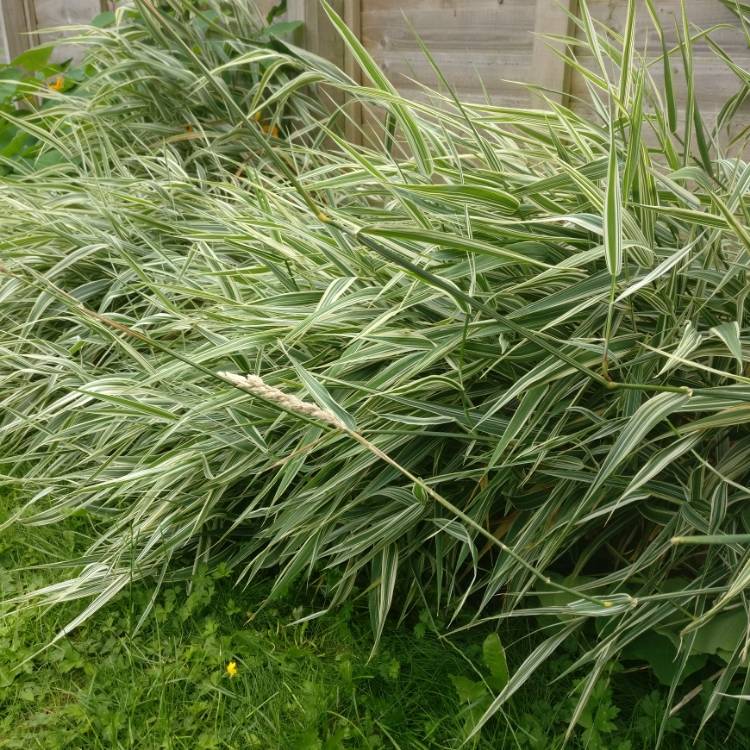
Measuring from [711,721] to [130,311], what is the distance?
1791 mm

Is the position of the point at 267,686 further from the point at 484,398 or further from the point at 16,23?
the point at 16,23

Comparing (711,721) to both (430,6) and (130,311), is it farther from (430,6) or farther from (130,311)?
(430,6)

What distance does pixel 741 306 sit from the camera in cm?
130

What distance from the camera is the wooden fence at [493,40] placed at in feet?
7.23

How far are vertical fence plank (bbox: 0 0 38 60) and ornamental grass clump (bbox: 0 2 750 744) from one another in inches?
144

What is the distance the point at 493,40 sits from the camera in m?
2.70

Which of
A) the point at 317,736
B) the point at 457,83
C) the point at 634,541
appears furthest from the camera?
the point at 457,83

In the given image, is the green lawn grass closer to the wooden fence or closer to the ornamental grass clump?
the ornamental grass clump

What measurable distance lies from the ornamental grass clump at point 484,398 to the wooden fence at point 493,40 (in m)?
0.45

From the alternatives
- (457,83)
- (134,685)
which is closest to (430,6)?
(457,83)

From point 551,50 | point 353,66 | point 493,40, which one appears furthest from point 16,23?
point 551,50

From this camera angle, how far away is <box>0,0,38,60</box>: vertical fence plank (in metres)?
4.83

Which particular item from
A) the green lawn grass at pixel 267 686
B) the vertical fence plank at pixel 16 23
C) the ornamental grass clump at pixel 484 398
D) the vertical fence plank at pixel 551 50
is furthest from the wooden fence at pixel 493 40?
the vertical fence plank at pixel 16 23

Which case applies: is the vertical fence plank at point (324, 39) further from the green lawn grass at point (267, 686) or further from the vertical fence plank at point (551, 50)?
the green lawn grass at point (267, 686)
